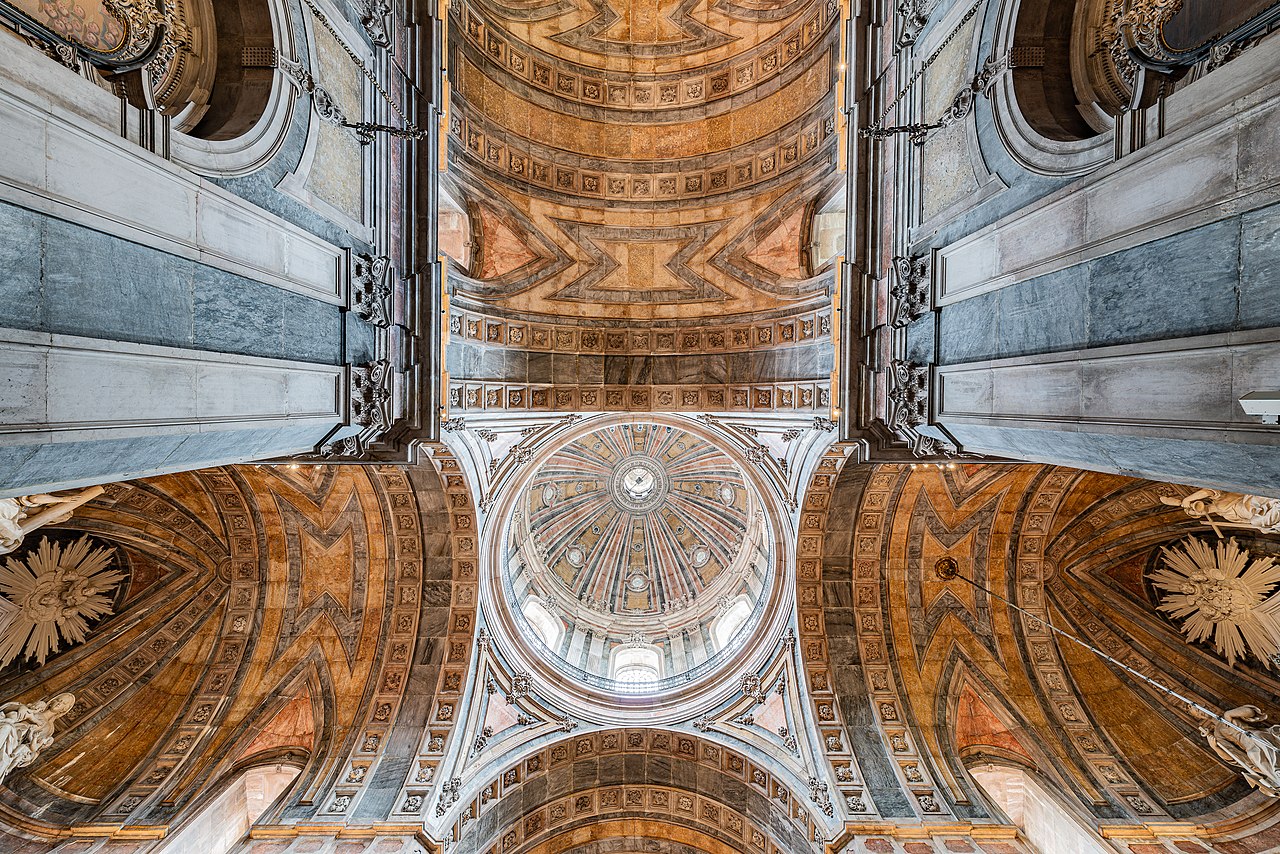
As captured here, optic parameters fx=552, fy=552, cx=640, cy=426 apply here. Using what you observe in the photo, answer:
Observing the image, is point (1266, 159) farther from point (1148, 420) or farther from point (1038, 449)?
point (1038, 449)

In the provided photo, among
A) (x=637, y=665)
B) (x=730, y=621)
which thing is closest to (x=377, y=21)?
Answer: (x=637, y=665)

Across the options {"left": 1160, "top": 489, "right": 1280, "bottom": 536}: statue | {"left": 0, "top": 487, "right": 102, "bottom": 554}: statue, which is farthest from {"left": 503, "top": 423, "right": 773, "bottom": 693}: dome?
{"left": 1160, "top": 489, "right": 1280, "bottom": 536}: statue

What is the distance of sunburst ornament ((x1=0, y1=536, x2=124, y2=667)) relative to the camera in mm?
14609

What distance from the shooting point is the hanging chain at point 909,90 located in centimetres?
784

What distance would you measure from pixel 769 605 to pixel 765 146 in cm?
1320

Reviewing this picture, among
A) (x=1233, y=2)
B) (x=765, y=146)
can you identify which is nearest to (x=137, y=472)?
(x=1233, y=2)

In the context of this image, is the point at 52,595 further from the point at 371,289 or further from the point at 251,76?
the point at 251,76

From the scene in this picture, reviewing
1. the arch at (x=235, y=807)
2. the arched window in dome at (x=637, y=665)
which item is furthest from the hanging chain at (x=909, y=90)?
the arch at (x=235, y=807)

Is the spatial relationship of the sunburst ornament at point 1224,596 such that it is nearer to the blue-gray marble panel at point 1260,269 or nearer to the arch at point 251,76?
the blue-gray marble panel at point 1260,269

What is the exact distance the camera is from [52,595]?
15367mm

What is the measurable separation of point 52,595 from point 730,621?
2078 cm

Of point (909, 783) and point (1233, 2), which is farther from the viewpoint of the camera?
point (909, 783)

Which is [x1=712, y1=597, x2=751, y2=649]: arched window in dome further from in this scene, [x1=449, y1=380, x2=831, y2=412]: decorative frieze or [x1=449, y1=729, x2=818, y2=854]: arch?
[x1=449, y1=380, x2=831, y2=412]: decorative frieze

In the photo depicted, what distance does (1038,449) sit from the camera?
675 cm
